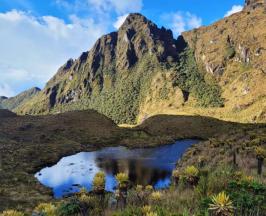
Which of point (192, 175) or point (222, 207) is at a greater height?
point (192, 175)

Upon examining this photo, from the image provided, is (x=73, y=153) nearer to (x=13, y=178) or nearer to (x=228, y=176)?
(x=13, y=178)

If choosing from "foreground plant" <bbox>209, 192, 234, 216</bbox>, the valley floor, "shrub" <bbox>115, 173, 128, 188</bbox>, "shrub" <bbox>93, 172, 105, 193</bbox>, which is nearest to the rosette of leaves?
"shrub" <bbox>115, 173, 128, 188</bbox>

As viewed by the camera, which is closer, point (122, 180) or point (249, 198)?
point (249, 198)

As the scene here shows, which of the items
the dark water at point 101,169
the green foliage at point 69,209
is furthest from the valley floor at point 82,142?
the green foliage at point 69,209

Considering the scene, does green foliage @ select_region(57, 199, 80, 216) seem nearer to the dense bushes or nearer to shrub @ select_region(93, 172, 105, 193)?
the dense bushes

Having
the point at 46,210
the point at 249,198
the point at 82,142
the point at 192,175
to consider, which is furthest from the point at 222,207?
the point at 82,142

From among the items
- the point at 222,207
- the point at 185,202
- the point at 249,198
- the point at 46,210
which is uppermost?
the point at 222,207

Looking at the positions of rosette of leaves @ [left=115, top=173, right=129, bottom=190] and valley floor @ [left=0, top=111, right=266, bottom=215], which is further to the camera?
valley floor @ [left=0, top=111, right=266, bottom=215]

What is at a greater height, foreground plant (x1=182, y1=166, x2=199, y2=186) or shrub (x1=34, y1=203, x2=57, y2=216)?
foreground plant (x1=182, y1=166, x2=199, y2=186)

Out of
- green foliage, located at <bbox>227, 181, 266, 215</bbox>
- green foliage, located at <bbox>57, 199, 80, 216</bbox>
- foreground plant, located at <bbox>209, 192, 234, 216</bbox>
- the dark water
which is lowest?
the dark water

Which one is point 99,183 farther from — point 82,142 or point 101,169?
point 82,142

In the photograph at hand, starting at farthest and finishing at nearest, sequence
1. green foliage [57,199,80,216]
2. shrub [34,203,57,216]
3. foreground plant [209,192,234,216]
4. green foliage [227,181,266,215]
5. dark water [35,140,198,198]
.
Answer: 1. dark water [35,140,198,198]
2. green foliage [57,199,80,216]
3. green foliage [227,181,266,215]
4. shrub [34,203,57,216]
5. foreground plant [209,192,234,216]

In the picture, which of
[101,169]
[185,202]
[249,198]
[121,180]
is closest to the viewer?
[249,198]

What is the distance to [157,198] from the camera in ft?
35.1
